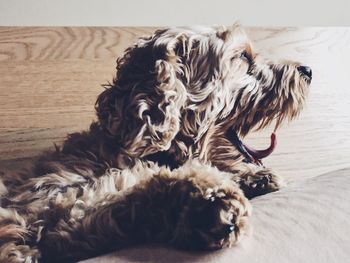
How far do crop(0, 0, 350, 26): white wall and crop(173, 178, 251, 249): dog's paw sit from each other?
1.21 meters

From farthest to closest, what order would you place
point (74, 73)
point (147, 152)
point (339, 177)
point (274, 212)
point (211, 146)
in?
point (74, 73) → point (211, 146) → point (147, 152) → point (339, 177) → point (274, 212)

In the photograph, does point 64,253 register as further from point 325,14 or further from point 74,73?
point 325,14

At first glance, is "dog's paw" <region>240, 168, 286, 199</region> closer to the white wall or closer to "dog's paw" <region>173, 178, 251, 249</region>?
"dog's paw" <region>173, 178, 251, 249</region>

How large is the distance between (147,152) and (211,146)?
0.25m

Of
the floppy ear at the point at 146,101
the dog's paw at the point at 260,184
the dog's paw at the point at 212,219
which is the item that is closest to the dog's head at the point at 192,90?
the floppy ear at the point at 146,101

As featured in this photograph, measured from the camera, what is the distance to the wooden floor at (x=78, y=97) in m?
1.92

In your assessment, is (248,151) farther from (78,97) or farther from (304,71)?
(78,97)

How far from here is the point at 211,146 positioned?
1.76 m

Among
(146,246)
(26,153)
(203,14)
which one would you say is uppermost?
(203,14)

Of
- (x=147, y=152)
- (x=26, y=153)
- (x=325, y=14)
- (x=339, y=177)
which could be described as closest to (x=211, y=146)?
(x=147, y=152)

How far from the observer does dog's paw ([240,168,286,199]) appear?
5.28 feet

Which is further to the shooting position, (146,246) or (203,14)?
(203,14)

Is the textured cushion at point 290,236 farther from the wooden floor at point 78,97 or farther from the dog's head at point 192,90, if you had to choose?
the wooden floor at point 78,97

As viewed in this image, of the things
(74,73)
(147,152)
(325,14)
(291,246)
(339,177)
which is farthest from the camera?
(325,14)
